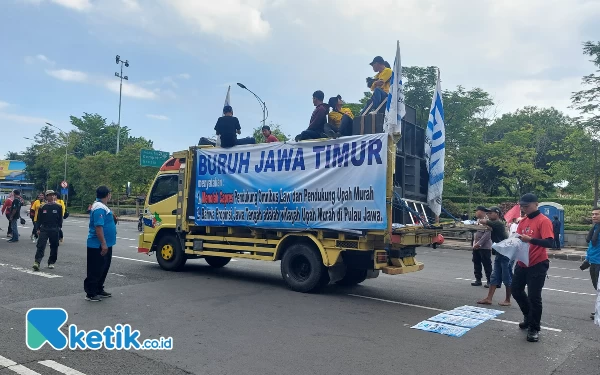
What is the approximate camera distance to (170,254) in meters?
10.3

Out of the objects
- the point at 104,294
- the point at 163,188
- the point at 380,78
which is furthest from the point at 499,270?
the point at 163,188

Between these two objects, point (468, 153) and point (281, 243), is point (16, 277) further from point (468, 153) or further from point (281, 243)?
point (468, 153)

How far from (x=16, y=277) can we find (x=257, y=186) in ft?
16.0

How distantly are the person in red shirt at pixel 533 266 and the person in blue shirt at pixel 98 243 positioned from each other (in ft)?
18.7

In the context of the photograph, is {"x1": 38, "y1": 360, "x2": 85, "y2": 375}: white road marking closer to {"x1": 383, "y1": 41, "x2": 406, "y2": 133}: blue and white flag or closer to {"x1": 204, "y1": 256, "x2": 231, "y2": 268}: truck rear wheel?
{"x1": 383, "y1": 41, "x2": 406, "y2": 133}: blue and white flag

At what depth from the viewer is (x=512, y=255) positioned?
592 cm

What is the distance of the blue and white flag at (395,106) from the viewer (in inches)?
298

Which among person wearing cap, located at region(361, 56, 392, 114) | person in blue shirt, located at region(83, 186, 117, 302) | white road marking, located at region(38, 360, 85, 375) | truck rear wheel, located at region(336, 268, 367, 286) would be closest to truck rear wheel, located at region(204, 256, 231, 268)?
truck rear wheel, located at region(336, 268, 367, 286)

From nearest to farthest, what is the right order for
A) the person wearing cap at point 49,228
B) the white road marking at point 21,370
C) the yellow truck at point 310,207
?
1. the white road marking at point 21,370
2. the yellow truck at point 310,207
3. the person wearing cap at point 49,228

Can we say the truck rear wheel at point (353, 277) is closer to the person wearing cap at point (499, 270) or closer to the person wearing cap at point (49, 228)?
the person wearing cap at point (499, 270)

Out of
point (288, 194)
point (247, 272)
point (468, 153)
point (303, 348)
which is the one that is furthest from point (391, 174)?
point (468, 153)

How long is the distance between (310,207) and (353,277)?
184 centimetres

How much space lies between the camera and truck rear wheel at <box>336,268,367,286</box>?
908 cm

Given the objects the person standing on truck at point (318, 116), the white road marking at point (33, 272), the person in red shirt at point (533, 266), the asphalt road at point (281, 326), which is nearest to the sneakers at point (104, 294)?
the asphalt road at point (281, 326)
